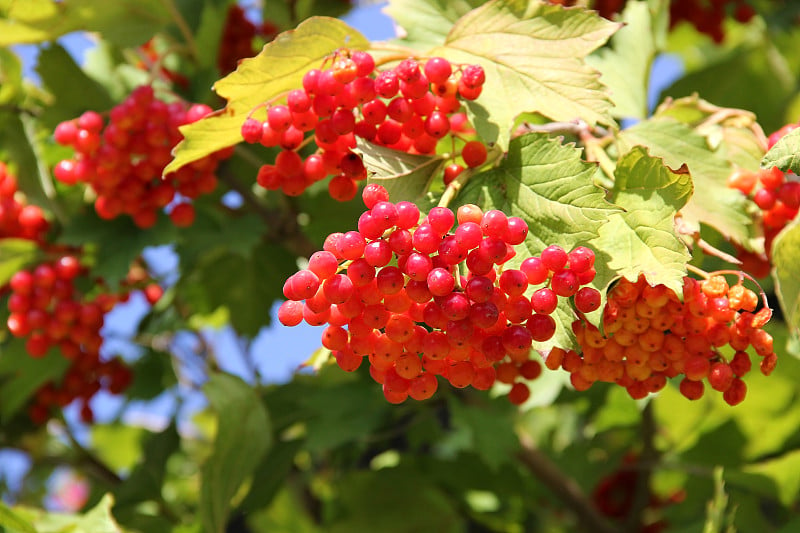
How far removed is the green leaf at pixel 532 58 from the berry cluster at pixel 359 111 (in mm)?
61

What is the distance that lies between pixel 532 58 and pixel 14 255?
5.47 feet

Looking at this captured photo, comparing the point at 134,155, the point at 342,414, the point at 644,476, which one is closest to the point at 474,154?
the point at 134,155

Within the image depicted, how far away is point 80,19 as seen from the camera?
2252 mm

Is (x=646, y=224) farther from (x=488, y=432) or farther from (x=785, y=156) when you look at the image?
(x=488, y=432)

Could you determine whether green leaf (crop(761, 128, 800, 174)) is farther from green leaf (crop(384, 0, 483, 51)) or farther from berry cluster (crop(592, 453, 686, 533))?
berry cluster (crop(592, 453, 686, 533))

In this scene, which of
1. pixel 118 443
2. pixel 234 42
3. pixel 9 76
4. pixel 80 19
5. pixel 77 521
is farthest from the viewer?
pixel 118 443

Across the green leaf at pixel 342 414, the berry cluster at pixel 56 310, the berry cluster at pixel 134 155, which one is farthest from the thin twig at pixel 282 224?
the berry cluster at pixel 56 310

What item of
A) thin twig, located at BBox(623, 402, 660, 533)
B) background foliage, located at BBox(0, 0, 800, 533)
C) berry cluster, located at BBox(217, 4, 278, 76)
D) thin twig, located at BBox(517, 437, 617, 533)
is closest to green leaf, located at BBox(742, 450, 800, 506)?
background foliage, located at BBox(0, 0, 800, 533)

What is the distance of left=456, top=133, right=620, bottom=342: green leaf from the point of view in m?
1.31

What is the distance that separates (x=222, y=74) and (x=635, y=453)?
207cm

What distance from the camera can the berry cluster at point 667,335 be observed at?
1.32m

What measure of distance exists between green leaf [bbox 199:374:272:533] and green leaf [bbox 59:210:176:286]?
1.43 ft

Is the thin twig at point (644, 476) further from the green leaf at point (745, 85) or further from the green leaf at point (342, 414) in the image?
the green leaf at point (745, 85)

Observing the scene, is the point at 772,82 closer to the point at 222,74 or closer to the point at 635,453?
the point at 635,453
